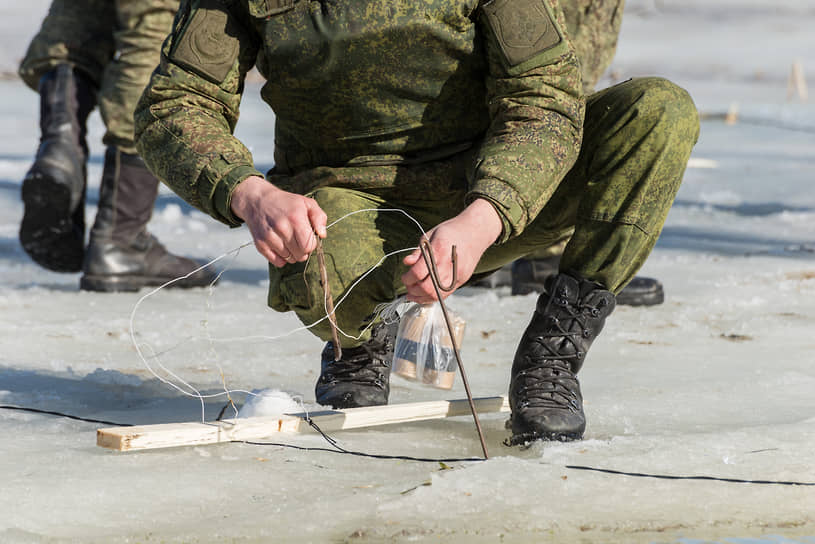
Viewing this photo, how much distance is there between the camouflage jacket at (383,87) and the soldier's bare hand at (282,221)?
0.07 meters

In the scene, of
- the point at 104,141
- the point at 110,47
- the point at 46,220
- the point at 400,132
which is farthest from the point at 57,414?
the point at 110,47

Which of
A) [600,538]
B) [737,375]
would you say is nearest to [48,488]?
[600,538]

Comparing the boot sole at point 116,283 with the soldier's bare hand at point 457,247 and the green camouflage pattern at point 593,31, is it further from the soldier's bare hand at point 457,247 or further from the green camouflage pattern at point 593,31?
the soldier's bare hand at point 457,247

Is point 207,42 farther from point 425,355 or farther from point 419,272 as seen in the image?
point 425,355

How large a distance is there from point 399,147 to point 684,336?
4.68ft

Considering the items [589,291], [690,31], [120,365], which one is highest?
[690,31]

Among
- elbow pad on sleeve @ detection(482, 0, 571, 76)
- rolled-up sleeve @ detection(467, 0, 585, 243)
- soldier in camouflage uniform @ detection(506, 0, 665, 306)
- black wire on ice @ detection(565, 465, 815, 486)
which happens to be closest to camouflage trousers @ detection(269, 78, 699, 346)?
rolled-up sleeve @ detection(467, 0, 585, 243)

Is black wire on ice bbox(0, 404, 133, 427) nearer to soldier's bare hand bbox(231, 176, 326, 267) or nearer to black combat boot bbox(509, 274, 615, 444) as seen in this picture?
soldier's bare hand bbox(231, 176, 326, 267)

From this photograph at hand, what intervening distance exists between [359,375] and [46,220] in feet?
6.38

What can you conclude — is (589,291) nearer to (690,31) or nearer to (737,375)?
(737,375)

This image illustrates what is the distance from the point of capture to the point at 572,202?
222 centimetres

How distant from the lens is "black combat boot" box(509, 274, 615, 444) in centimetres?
203

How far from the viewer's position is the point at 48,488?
1.69 metres

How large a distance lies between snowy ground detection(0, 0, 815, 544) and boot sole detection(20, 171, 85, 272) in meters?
0.17
